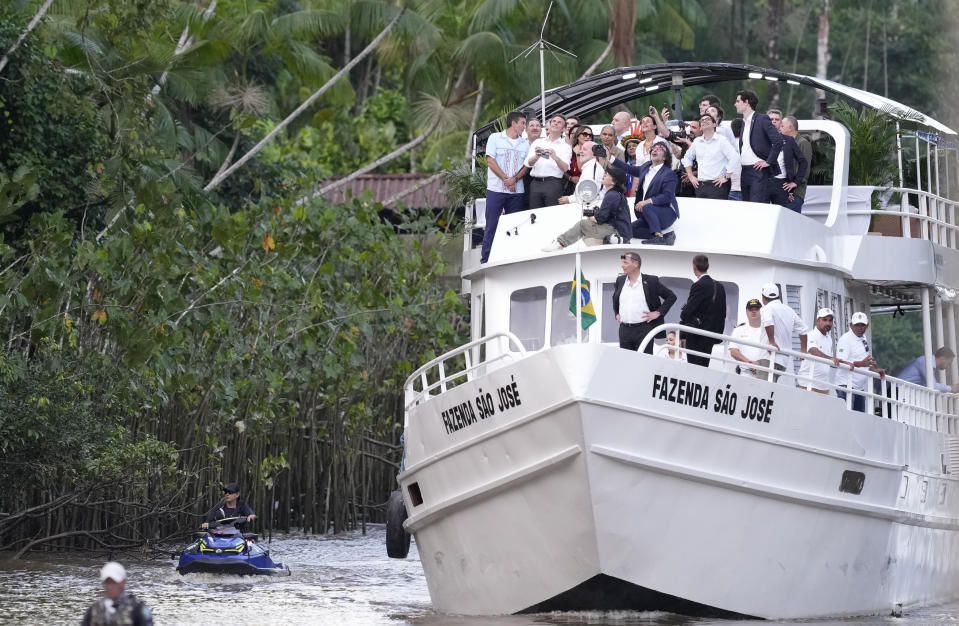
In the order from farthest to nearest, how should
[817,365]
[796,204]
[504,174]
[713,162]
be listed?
[504,174]
[796,204]
[713,162]
[817,365]

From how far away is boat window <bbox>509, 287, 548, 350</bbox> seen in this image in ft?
55.5

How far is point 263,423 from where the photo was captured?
26.5m

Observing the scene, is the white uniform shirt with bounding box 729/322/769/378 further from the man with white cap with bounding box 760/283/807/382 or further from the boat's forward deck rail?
the boat's forward deck rail

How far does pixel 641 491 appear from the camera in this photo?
1427cm

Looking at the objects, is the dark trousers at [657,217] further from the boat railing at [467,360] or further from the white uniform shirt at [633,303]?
the boat railing at [467,360]

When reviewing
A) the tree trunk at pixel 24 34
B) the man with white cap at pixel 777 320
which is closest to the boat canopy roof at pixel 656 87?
the man with white cap at pixel 777 320

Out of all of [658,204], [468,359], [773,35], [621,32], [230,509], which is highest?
[773,35]

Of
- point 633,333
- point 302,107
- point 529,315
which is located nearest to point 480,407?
point 633,333

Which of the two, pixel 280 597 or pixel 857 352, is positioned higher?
pixel 857 352

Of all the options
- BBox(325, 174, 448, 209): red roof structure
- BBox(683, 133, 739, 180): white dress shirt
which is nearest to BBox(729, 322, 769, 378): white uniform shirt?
BBox(683, 133, 739, 180): white dress shirt

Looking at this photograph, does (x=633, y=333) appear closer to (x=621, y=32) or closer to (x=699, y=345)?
(x=699, y=345)

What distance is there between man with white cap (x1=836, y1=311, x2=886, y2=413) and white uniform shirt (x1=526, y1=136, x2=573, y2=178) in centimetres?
340

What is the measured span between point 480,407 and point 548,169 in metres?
3.86

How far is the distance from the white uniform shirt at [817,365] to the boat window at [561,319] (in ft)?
7.48
